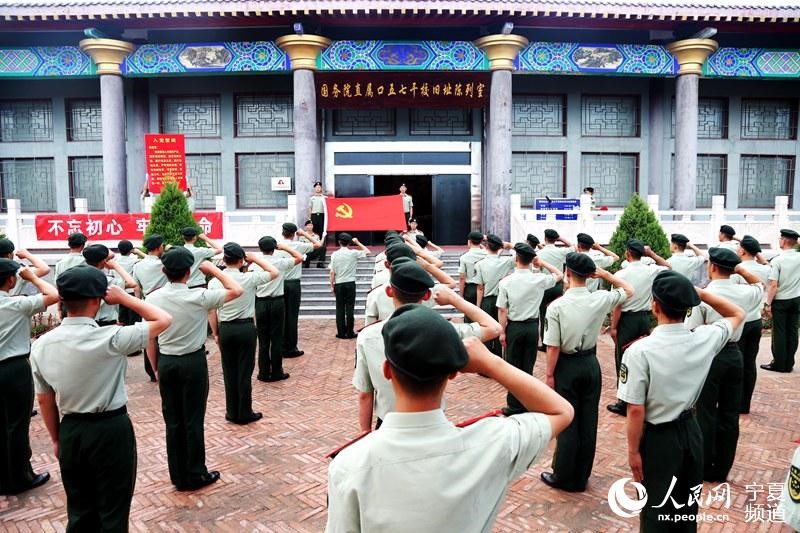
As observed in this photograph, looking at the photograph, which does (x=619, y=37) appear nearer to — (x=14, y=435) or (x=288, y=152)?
(x=288, y=152)

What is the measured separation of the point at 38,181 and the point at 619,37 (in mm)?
15960

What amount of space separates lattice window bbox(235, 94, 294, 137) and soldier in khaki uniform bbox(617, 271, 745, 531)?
1410 centimetres

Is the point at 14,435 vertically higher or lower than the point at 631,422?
lower

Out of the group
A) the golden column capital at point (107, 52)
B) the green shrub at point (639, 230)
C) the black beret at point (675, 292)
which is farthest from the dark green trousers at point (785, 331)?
the golden column capital at point (107, 52)

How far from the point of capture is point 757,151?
1681 cm

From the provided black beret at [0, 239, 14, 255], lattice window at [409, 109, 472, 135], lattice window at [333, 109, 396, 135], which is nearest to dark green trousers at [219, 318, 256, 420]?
black beret at [0, 239, 14, 255]

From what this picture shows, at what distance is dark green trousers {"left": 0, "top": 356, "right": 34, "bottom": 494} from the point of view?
4988mm

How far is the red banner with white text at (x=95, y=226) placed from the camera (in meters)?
12.8

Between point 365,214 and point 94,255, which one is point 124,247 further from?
point 365,214

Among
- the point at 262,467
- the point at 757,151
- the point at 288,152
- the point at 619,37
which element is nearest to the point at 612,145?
the point at 619,37

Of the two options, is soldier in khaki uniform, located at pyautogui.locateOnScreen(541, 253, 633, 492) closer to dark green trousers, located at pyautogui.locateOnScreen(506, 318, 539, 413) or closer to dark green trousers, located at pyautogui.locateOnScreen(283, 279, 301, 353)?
dark green trousers, located at pyautogui.locateOnScreen(506, 318, 539, 413)

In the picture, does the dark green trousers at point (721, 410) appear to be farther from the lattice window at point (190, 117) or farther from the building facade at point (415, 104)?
the lattice window at point (190, 117)

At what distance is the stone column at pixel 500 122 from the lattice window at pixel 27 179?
12.0 m

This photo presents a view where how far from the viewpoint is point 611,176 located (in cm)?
1684
